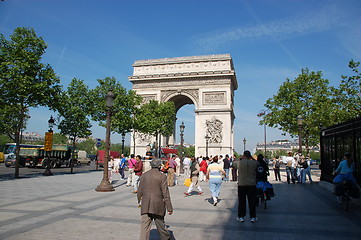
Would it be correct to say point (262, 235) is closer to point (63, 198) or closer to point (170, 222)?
point (170, 222)

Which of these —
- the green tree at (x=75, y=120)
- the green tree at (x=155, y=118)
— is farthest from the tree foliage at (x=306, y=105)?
the green tree at (x=75, y=120)

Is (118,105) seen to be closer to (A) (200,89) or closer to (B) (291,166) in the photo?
(A) (200,89)

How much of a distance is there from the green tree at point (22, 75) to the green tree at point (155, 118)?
576 inches

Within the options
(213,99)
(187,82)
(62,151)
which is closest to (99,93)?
(62,151)

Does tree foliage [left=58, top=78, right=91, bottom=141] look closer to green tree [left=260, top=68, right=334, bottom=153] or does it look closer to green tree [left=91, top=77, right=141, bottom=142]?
green tree [left=91, top=77, right=141, bottom=142]

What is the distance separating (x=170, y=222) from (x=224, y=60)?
33079 millimetres

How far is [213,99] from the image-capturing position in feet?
123

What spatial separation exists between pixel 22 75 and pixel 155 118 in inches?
695

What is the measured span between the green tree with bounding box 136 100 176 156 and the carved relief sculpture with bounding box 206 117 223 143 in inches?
192

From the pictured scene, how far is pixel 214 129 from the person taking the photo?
3650 centimetres

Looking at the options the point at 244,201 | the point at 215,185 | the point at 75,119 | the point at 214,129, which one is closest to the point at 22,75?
the point at 75,119

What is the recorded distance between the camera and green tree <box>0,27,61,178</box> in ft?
57.2

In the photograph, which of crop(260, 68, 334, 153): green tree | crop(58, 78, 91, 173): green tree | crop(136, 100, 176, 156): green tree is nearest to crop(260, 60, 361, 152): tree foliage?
crop(260, 68, 334, 153): green tree

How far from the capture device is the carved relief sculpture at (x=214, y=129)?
119 ft
